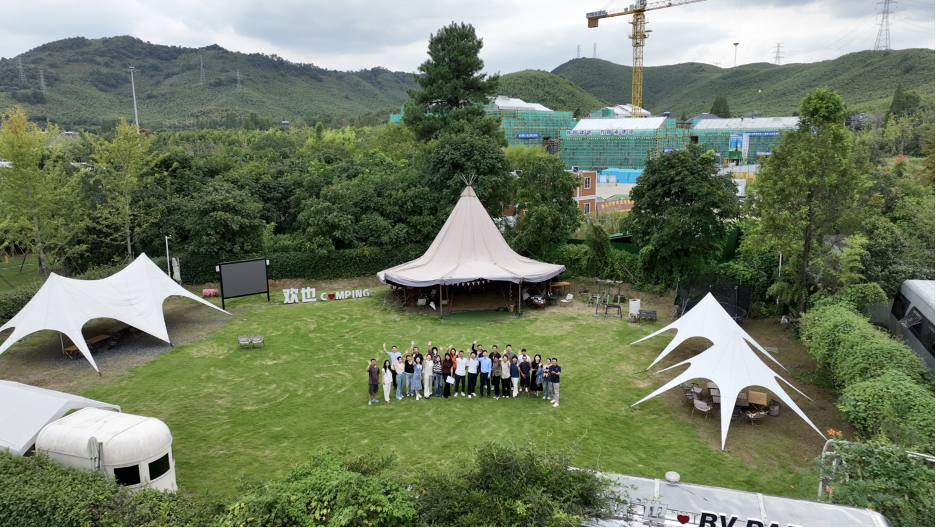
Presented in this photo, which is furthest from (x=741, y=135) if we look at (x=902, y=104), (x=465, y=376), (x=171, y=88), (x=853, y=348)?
(x=171, y=88)

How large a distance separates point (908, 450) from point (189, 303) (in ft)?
66.6

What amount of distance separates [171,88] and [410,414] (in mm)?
99862

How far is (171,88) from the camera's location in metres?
91.7

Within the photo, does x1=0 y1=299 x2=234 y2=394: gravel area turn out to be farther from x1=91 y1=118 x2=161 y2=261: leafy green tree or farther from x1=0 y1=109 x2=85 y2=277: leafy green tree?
x1=91 y1=118 x2=161 y2=261: leafy green tree

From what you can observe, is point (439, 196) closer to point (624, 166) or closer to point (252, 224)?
point (252, 224)

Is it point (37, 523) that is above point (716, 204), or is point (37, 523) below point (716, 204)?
below

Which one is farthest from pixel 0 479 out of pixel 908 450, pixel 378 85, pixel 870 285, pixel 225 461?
pixel 378 85

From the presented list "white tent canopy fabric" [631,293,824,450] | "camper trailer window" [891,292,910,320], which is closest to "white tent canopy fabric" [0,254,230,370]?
"white tent canopy fabric" [631,293,824,450]

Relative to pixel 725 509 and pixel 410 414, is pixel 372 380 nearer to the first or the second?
pixel 410 414

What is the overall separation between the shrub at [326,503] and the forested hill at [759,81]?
32364mm

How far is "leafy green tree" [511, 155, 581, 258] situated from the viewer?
20953 millimetres

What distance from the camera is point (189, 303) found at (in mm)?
19719

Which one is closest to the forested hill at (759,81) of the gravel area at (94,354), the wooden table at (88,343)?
the gravel area at (94,354)

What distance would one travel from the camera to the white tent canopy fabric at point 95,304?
13.1 metres
